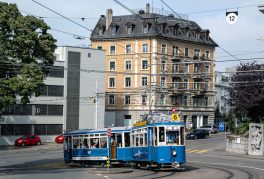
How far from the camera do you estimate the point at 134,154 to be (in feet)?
119

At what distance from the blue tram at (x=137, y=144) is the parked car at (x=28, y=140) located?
27893mm

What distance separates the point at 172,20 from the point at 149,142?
63.6 meters

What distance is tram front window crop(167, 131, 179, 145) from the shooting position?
32.7 m

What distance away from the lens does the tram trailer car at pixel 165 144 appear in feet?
106

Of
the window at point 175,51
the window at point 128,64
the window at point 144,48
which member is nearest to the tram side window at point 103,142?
the window at point 144,48

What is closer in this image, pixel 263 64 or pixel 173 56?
pixel 263 64

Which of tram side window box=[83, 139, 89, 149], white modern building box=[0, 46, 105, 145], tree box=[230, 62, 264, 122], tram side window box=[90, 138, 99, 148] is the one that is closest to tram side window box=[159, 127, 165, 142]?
tram side window box=[90, 138, 99, 148]

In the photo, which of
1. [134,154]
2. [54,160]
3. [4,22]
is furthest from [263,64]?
[4,22]

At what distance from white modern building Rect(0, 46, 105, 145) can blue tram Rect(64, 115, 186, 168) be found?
3139 centimetres

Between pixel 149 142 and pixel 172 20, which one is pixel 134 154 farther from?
pixel 172 20

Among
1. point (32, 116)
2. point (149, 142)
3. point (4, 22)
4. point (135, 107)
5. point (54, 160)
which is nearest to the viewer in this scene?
point (149, 142)

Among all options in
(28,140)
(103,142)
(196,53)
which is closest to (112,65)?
(196,53)

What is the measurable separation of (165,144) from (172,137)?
653 mm

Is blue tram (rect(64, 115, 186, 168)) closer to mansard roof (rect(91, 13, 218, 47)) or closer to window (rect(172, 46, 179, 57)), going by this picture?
mansard roof (rect(91, 13, 218, 47))
